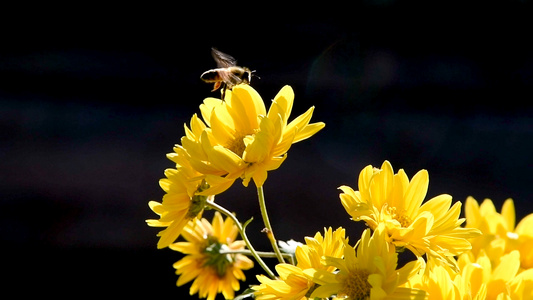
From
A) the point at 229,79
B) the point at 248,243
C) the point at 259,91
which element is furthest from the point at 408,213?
the point at 259,91

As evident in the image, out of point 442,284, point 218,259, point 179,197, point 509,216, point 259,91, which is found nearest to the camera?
point 442,284

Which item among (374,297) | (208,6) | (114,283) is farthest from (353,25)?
(374,297)

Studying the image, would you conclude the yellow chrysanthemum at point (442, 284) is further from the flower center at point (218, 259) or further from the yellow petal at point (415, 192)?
the flower center at point (218, 259)

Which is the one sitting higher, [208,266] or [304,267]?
[208,266]

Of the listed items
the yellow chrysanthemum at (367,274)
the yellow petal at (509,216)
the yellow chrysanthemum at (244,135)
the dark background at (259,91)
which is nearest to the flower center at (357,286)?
the yellow chrysanthemum at (367,274)

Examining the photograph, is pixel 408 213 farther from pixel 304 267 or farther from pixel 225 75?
pixel 225 75

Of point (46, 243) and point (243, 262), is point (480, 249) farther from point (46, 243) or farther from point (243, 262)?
point (46, 243)

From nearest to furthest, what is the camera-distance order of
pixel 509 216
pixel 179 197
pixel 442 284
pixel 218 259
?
pixel 442 284, pixel 179 197, pixel 509 216, pixel 218 259
